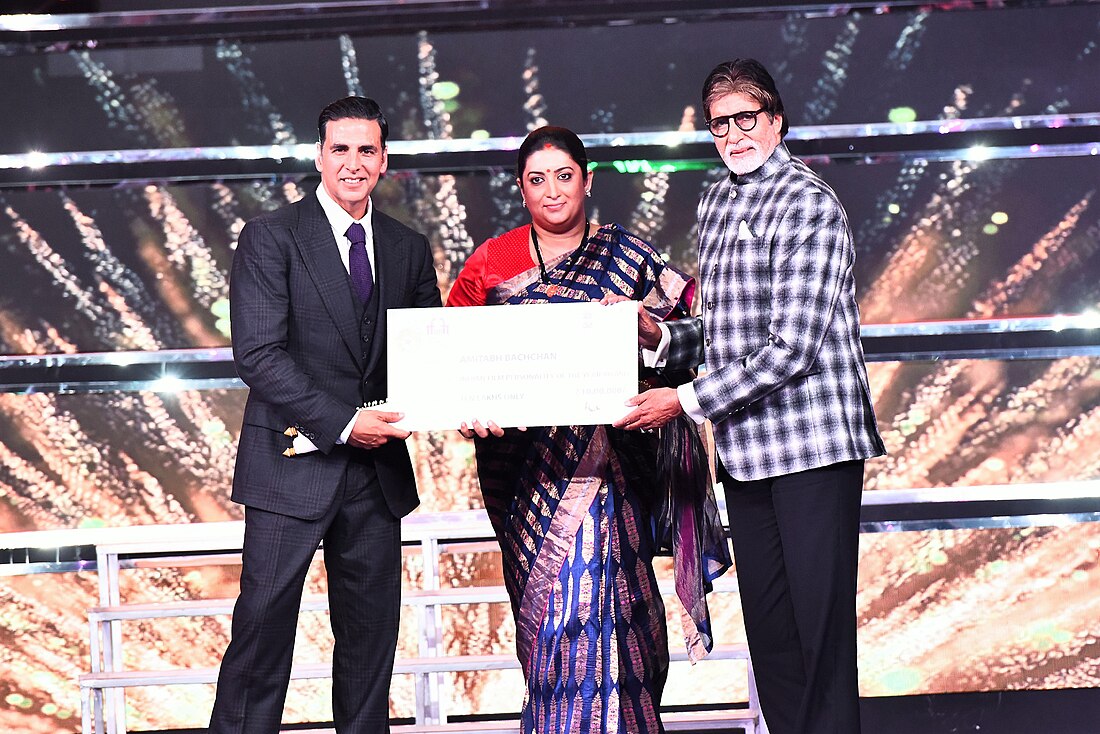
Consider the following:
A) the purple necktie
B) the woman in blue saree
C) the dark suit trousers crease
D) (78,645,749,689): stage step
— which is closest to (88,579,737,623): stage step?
(78,645,749,689): stage step

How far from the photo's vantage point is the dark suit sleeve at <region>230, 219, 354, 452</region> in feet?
8.14

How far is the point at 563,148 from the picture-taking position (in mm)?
2705

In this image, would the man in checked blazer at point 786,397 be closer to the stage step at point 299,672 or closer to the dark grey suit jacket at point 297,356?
the dark grey suit jacket at point 297,356

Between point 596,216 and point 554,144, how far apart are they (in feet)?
4.33

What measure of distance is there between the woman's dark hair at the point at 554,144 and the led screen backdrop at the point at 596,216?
1292 millimetres

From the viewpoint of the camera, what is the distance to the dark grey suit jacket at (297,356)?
2496 millimetres

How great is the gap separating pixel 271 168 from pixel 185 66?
453mm

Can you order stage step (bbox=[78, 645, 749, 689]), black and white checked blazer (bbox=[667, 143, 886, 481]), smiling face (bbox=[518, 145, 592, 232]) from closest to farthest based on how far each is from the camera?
black and white checked blazer (bbox=[667, 143, 886, 481]) → smiling face (bbox=[518, 145, 592, 232]) → stage step (bbox=[78, 645, 749, 689])

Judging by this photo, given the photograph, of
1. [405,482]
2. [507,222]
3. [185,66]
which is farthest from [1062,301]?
[185,66]

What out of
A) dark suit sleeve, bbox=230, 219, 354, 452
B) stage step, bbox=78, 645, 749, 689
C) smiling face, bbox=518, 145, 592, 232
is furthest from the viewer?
stage step, bbox=78, 645, 749, 689

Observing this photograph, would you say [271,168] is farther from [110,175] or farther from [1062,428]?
[1062,428]

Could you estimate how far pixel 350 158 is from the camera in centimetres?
256

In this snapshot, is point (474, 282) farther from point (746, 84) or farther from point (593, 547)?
point (746, 84)

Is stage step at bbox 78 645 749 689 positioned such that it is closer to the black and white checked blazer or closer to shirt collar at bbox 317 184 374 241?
the black and white checked blazer
